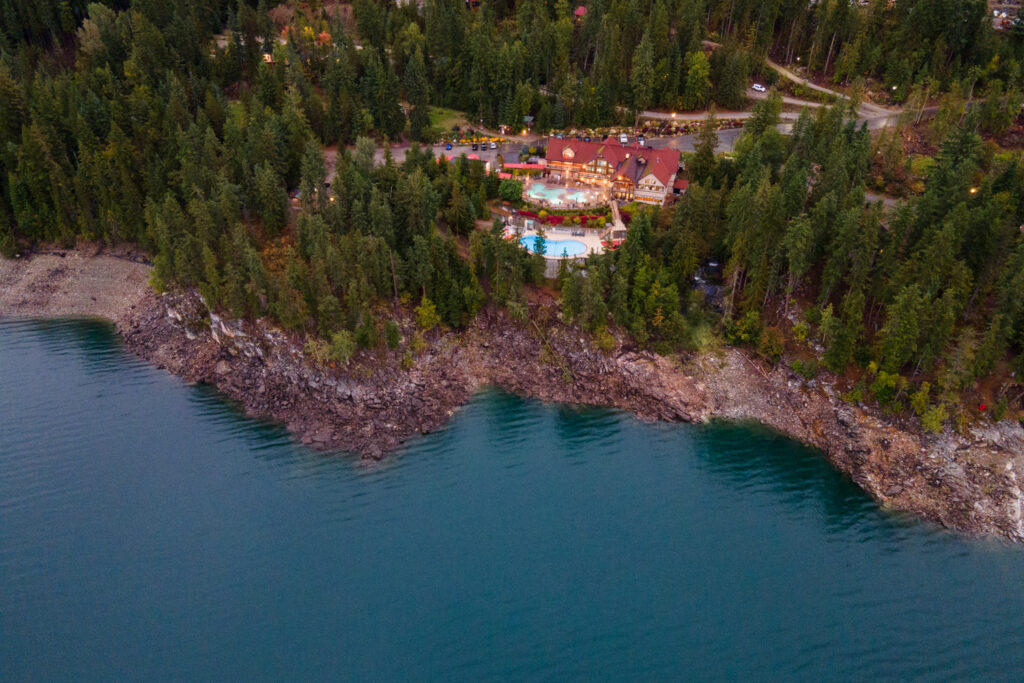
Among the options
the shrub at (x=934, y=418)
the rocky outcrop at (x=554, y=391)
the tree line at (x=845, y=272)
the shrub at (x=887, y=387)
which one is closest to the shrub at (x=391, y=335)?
the rocky outcrop at (x=554, y=391)

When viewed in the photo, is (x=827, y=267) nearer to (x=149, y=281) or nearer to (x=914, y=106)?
(x=914, y=106)

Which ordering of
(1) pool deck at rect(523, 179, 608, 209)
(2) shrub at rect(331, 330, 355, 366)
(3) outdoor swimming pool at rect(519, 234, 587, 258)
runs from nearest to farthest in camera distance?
1. (2) shrub at rect(331, 330, 355, 366)
2. (3) outdoor swimming pool at rect(519, 234, 587, 258)
3. (1) pool deck at rect(523, 179, 608, 209)

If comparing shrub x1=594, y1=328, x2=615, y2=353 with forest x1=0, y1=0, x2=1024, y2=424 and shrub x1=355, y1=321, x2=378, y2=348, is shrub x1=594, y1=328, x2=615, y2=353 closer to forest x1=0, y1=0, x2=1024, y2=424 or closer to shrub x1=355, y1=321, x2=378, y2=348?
forest x1=0, y1=0, x2=1024, y2=424

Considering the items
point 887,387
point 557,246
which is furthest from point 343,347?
point 887,387

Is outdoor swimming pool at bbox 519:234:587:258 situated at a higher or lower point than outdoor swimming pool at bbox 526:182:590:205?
lower

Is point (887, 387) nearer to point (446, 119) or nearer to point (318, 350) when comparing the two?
point (318, 350)

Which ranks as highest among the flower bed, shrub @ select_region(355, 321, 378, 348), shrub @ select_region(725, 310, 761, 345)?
the flower bed

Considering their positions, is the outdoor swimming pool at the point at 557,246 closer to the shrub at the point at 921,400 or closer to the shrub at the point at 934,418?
the shrub at the point at 921,400

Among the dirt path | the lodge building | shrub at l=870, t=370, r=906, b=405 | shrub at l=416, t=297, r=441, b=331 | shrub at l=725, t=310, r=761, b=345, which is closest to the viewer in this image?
shrub at l=870, t=370, r=906, b=405

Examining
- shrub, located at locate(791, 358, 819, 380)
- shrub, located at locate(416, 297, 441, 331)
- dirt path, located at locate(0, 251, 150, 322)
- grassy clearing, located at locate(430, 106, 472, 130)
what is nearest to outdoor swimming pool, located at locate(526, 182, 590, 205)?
grassy clearing, located at locate(430, 106, 472, 130)
